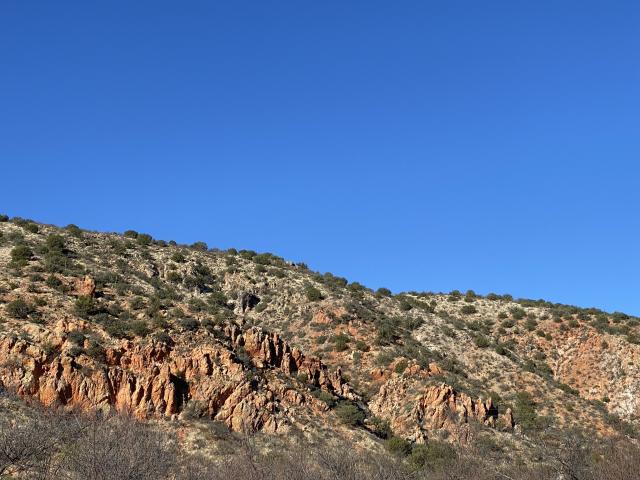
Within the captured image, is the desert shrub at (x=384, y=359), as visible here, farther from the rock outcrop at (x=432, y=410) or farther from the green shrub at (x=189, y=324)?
the green shrub at (x=189, y=324)

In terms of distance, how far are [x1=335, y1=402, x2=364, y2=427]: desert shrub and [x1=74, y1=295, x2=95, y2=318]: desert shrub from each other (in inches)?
774

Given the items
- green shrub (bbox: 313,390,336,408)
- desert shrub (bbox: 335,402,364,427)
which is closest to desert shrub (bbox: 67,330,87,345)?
green shrub (bbox: 313,390,336,408)

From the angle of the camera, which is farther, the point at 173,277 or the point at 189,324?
the point at 173,277

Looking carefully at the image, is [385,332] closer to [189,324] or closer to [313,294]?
[313,294]

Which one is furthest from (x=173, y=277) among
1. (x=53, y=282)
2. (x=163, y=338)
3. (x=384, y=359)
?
(x=384, y=359)

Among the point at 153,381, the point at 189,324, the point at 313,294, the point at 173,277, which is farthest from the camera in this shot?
the point at 313,294

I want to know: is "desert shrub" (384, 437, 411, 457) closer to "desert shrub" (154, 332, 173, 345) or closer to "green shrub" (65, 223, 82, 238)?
"desert shrub" (154, 332, 173, 345)

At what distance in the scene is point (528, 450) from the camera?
42031mm

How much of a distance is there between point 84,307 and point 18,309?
14.7ft

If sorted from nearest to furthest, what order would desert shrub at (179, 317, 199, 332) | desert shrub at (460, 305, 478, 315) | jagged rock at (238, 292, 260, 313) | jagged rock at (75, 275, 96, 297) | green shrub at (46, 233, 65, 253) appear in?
desert shrub at (179, 317, 199, 332) → jagged rock at (75, 275, 96, 297) → green shrub at (46, 233, 65, 253) → jagged rock at (238, 292, 260, 313) → desert shrub at (460, 305, 478, 315)

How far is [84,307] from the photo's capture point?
138 feet

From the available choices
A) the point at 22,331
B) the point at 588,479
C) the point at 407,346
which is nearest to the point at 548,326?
the point at 407,346

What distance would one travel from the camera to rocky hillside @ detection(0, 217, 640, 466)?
37156mm

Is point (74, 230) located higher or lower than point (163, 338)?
higher
